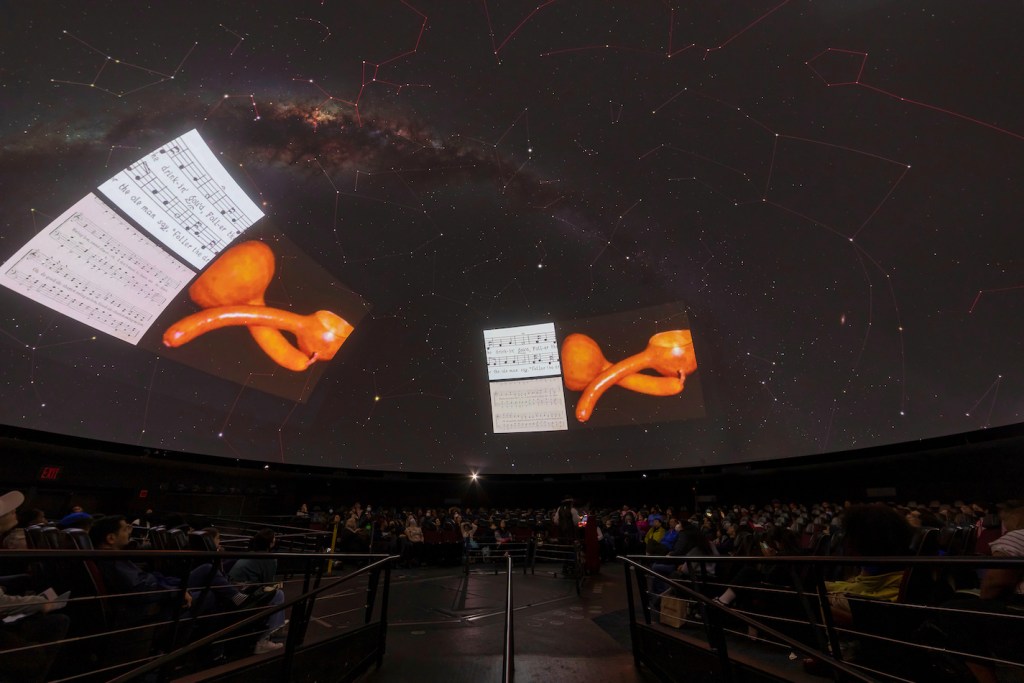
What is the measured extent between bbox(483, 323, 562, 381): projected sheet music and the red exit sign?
11.2 m

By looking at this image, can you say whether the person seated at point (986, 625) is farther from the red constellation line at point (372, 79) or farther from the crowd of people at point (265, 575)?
the red constellation line at point (372, 79)

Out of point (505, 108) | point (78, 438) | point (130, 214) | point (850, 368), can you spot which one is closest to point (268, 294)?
point (130, 214)

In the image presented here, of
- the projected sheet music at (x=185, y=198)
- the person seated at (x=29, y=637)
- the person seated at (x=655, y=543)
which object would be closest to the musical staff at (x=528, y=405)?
the person seated at (x=655, y=543)

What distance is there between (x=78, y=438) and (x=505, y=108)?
12.4 meters

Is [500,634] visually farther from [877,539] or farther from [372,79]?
[372,79]

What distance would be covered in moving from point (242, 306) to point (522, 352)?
26.2ft

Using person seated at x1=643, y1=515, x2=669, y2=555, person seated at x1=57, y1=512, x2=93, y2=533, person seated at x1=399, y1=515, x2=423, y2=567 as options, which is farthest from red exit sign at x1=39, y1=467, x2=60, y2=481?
person seated at x1=643, y1=515, x2=669, y2=555

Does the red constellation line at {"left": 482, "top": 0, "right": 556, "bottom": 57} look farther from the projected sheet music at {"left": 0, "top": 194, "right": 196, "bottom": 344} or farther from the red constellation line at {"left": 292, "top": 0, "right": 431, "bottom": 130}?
the projected sheet music at {"left": 0, "top": 194, "right": 196, "bottom": 344}

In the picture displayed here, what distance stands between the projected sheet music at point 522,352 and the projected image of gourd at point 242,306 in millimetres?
5464

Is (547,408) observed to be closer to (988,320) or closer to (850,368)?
(850,368)

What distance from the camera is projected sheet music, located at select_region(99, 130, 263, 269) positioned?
350 inches

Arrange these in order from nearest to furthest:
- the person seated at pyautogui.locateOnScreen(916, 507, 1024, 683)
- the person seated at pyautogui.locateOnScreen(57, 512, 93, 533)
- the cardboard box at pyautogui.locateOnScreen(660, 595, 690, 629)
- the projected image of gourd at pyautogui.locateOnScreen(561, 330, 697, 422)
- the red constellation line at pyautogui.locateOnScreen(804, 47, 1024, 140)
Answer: the person seated at pyautogui.locateOnScreen(916, 507, 1024, 683), the person seated at pyautogui.locateOnScreen(57, 512, 93, 533), the cardboard box at pyautogui.locateOnScreen(660, 595, 690, 629), the red constellation line at pyautogui.locateOnScreen(804, 47, 1024, 140), the projected image of gourd at pyautogui.locateOnScreen(561, 330, 697, 422)

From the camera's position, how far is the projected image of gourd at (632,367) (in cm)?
1313

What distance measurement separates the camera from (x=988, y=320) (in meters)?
9.12
